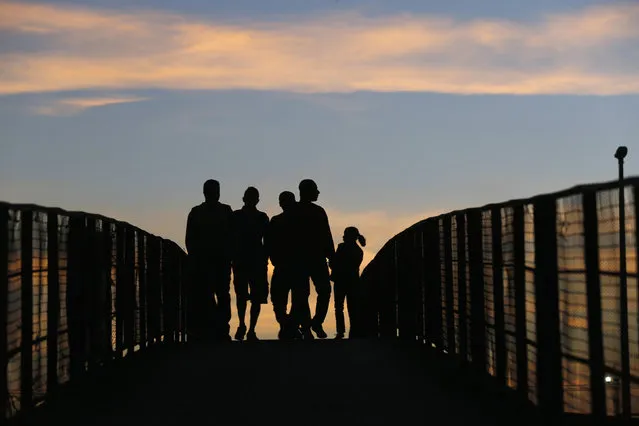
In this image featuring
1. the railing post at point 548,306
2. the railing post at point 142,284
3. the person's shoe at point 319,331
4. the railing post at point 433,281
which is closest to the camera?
the railing post at point 548,306

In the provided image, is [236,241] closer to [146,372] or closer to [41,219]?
[146,372]

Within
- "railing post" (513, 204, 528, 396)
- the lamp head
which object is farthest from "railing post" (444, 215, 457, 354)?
the lamp head

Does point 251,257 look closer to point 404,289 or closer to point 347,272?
point 404,289

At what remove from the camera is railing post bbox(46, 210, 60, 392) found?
11.3m

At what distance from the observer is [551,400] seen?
10.1 m

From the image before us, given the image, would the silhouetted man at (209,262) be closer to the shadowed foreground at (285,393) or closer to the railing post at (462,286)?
the shadowed foreground at (285,393)

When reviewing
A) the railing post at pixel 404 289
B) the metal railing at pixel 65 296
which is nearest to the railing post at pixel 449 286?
the metal railing at pixel 65 296

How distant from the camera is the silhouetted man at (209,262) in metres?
20.3

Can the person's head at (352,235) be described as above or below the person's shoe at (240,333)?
above

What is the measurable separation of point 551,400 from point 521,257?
1162mm

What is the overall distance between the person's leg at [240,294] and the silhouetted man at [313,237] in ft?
2.39

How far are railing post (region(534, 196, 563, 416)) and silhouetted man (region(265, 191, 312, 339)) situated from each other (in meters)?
10.1

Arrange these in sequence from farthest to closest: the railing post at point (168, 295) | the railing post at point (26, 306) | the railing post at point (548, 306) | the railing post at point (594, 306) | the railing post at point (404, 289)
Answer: the railing post at point (168, 295)
the railing post at point (404, 289)
the railing post at point (26, 306)
the railing post at point (548, 306)
the railing post at point (594, 306)

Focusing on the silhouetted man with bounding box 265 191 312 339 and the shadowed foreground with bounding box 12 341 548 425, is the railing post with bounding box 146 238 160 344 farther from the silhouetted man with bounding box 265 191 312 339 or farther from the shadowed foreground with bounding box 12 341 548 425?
the silhouetted man with bounding box 265 191 312 339
